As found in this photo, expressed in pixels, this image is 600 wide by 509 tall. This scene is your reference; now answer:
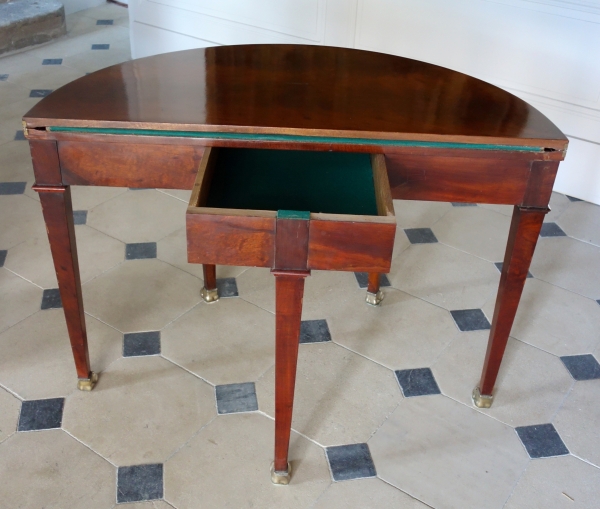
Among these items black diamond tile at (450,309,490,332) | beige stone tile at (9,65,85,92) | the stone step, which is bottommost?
black diamond tile at (450,309,490,332)

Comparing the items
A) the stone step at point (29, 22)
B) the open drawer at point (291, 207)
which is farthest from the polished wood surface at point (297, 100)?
the stone step at point (29, 22)

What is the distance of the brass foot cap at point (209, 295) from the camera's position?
2.30 metres

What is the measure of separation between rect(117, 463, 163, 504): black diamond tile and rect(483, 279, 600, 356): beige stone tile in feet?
4.15

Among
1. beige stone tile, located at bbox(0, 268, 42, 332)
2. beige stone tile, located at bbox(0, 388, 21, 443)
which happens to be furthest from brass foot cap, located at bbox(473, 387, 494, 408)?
beige stone tile, located at bbox(0, 268, 42, 332)

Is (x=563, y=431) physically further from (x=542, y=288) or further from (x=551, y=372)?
(x=542, y=288)

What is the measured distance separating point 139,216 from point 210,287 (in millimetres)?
667

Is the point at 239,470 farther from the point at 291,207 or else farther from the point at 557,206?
the point at 557,206

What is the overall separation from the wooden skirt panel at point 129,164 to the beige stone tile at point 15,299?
866 mm

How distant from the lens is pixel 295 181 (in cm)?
164

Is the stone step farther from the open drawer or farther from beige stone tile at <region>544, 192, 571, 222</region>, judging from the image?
beige stone tile at <region>544, 192, 571, 222</region>

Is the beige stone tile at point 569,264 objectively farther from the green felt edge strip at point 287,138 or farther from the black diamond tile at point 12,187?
the black diamond tile at point 12,187

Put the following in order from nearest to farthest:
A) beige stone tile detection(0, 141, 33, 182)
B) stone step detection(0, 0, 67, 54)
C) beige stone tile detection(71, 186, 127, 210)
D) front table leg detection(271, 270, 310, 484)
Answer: front table leg detection(271, 270, 310, 484)
beige stone tile detection(71, 186, 127, 210)
beige stone tile detection(0, 141, 33, 182)
stone step detection(0, 0, 67, 54)

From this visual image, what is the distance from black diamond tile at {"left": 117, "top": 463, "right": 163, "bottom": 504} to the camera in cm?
165

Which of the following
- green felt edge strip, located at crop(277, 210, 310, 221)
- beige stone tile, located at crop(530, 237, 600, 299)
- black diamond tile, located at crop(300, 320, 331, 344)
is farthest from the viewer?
beige stone tile, located at crop(530, 237, 600, 299)
